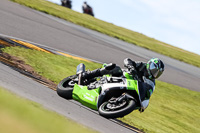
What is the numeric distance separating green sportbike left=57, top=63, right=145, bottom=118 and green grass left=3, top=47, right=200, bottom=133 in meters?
1.45

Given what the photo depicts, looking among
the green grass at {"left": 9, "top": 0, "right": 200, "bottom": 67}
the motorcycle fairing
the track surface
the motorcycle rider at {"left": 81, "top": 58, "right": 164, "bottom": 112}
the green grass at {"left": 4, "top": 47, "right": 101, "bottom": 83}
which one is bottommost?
the green grass at {"left": 9, "top": 0, "right": 200, "bottom": 67}

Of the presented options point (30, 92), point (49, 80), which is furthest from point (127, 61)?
point (49, 80)

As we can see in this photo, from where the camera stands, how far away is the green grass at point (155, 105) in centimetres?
902

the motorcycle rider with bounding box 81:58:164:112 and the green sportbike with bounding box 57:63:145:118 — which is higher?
the motorcycle rider with bounding box 81:58:164:112

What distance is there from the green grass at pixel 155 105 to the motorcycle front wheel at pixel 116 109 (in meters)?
1.67

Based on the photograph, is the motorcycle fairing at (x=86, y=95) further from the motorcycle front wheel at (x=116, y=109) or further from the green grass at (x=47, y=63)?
the green grass at (x=47, y=63)

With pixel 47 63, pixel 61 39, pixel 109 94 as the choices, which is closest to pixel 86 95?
pixel 109 94

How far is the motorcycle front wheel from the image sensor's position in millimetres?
6281

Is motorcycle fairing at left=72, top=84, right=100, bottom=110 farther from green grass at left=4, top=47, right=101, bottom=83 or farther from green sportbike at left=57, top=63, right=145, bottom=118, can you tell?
green grass at left=4, top=47, right=101, bottom=83

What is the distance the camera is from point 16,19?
53.9 feet

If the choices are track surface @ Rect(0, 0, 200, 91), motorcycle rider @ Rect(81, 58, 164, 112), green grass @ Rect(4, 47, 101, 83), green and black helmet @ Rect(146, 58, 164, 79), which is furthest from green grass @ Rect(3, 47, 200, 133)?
track surface @ Rect(0, 0, 200, 91)

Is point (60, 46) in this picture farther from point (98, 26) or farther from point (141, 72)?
point (98, 26)

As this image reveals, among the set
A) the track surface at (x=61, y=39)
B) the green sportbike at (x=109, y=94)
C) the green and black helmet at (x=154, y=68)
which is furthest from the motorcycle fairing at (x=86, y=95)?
the track surface at (x=61, y=39)

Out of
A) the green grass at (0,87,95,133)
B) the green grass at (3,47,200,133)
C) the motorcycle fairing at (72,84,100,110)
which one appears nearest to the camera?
the green grass at (0,87,95,133)
